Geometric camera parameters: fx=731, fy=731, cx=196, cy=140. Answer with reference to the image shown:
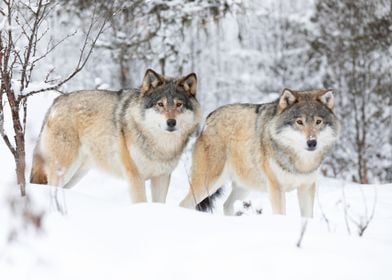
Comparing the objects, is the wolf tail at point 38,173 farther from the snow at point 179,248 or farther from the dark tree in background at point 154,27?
the dark tree in background at point 154,27

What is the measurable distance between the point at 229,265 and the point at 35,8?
3.21m

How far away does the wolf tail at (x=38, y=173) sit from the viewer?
724cm

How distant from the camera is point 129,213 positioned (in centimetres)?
456

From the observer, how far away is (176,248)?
13.1 ft

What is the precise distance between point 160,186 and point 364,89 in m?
9.53

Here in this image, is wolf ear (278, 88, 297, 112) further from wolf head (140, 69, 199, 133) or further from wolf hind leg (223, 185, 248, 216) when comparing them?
wolf hind leg (223, 185, 248, 216)

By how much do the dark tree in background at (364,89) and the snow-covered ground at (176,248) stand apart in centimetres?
1118

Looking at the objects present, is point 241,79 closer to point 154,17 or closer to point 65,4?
point 154,17

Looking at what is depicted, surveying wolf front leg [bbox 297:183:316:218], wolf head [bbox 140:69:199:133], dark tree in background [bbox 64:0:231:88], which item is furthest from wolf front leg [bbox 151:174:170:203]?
dark tree in background [bbox 64:0:231:88]

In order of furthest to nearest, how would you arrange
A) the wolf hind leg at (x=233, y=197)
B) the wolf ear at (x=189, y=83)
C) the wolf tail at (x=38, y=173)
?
the wolf hind leg at (x=233, y=197), the wolf tail at (x=38, y=173), the wolf ear at (x=189, y=83)

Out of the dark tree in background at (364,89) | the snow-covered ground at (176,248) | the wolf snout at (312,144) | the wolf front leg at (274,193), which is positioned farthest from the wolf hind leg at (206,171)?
the dark tree in background at (364,89)

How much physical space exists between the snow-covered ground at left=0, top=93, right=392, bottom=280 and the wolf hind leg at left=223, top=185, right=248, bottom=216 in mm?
2974

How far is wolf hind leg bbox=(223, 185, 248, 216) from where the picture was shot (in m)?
7.66

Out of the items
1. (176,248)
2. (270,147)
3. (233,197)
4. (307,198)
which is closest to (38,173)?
(233,197)
